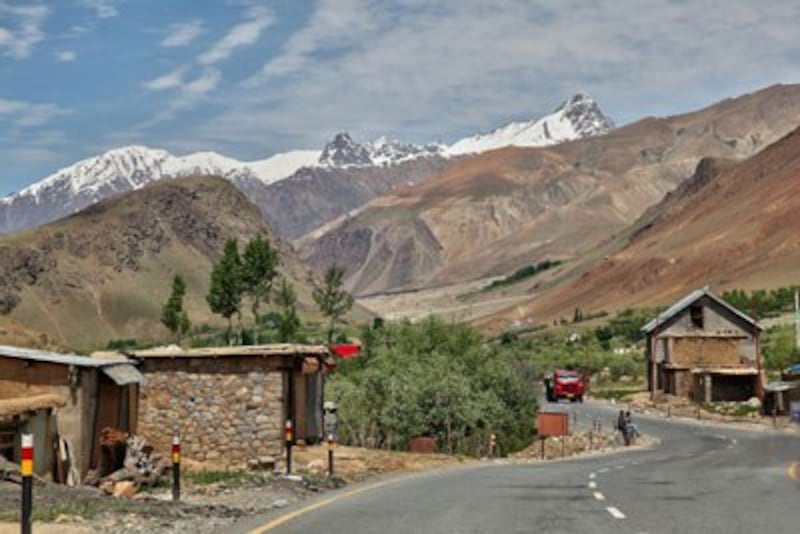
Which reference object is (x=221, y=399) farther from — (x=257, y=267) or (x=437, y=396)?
(x=257, y=267)

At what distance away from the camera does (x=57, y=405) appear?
26.8 metres

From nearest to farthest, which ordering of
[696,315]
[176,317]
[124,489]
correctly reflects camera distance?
[124,489]
[696,315]
[176,317]

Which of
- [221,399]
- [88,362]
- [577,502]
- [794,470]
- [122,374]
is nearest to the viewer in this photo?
[577,502]

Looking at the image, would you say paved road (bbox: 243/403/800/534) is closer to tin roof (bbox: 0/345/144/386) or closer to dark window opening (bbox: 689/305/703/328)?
tin roof (bbox: 0/345/144/386)

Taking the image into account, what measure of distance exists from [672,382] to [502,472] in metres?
63.1

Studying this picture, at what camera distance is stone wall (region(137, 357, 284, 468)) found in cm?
3453

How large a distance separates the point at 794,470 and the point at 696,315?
212 ft

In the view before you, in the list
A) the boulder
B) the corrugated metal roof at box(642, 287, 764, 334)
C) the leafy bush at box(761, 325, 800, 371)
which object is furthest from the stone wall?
the leafy bush at box(761, 325, 800, 371)

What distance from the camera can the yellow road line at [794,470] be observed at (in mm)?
29844

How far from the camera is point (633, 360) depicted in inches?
4584

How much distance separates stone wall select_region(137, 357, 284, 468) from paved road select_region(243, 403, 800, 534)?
5750mm

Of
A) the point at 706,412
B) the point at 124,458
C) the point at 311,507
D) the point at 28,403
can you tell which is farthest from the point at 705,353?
the point at 311,507

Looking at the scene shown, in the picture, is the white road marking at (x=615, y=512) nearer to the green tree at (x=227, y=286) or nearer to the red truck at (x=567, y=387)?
the red truck at (x=567, y=387)

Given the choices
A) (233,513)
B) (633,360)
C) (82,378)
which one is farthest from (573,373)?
(233,513)
